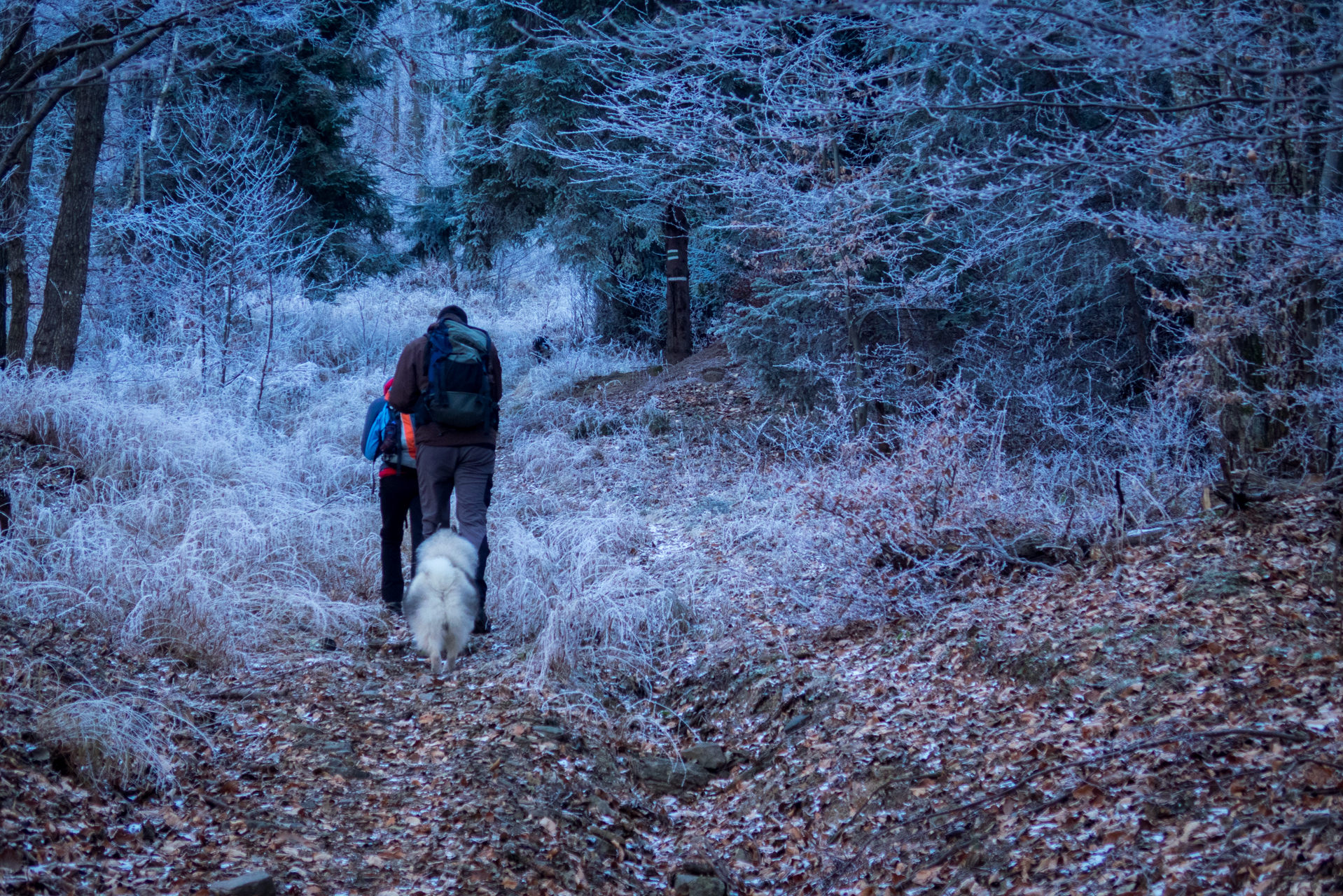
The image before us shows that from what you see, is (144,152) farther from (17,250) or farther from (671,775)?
(671,775)

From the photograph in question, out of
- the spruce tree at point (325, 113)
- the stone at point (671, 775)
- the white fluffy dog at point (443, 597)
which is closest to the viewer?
the stone at point (671, 775)

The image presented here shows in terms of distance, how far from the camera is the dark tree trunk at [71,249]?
988 centimetres

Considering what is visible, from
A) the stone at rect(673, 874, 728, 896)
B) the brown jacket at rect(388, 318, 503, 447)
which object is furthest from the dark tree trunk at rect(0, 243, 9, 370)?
the stone at rect(673, 874, 728, 896)

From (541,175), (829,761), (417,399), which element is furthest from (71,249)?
(829,761)

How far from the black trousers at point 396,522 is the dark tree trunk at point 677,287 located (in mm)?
7793

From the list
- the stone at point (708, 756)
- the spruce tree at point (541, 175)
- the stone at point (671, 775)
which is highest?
the spruce tree at point (541, 175)

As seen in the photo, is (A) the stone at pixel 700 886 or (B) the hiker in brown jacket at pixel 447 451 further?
(B) the hiker in brown jacket at pixel 447 451

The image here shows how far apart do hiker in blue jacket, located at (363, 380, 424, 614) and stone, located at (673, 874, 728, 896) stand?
273 centimetres

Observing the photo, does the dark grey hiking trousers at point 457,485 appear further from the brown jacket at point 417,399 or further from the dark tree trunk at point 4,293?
the dark tree trunk at point 4,293

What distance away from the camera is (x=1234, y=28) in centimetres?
354

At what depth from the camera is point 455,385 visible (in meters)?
5.58

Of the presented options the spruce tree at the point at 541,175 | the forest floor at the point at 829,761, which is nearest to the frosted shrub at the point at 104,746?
the forest floor at the point at 829,761

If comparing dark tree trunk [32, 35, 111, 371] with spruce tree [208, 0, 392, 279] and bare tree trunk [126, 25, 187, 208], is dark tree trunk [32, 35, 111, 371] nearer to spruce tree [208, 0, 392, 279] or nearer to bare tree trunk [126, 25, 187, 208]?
bare tree trunk [126, 25, 187, 208]

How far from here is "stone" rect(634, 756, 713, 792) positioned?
4746 mm
